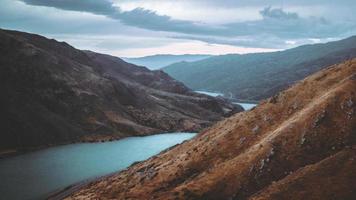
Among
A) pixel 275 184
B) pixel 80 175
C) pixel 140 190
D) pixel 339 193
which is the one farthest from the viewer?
pixel 80 175

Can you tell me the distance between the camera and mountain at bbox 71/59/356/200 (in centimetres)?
8675

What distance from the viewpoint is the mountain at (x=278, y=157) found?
285 feet

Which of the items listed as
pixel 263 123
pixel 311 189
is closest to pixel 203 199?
pixel 311 189

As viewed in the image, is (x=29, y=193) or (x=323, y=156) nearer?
(x=323, y=156)

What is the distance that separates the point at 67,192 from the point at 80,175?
109ft

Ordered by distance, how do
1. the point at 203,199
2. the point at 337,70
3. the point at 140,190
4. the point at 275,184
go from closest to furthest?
1. the point at 275,184
2. the point at 203,199
3. the point at 140,190
4. the point at 337,70

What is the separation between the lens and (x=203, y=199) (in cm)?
9612

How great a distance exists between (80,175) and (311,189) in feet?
388

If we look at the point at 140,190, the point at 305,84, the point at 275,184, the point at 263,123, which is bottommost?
the point at 140,190

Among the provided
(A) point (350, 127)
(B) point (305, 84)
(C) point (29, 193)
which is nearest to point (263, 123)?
(B) point (305, 84)

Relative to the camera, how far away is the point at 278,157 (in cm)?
9756

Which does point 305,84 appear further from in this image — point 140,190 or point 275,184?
point 140,190

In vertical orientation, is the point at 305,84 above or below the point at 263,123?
above

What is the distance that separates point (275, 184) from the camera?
89.4m
